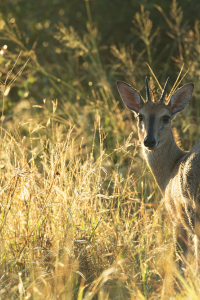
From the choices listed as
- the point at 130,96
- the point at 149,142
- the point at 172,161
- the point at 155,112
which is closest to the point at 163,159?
the point at 172,161

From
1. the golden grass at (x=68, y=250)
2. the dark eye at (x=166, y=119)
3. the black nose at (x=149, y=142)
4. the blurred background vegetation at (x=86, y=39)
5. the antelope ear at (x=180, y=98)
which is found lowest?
the golden grass at (x=68, y=250)

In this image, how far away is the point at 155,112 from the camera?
4586 millimetres

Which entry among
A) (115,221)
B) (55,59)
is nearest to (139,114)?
(115,221)

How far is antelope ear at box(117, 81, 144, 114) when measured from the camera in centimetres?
492

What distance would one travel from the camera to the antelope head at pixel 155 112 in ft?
14.4

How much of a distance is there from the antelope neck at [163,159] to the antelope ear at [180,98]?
1.24 ft

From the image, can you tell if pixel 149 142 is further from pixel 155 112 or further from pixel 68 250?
pixel 68 250

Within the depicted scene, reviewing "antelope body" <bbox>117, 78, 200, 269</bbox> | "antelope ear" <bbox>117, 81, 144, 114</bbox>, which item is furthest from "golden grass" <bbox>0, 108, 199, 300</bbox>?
"antelope ear" <bbox>117, 81, 144, 114</bbox>

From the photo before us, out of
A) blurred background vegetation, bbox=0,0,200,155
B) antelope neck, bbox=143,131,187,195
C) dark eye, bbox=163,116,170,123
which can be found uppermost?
blurred background vegetation, bbox=0,0,200,155

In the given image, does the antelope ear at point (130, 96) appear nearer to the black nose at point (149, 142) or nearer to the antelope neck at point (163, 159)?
the antelope neck at point (163, 159)

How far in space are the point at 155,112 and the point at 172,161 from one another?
0.55 metres

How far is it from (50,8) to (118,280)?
24.0 feet

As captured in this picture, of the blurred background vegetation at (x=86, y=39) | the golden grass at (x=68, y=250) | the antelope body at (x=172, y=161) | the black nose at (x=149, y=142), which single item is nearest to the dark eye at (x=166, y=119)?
the antelope body at (x=172, y=161)

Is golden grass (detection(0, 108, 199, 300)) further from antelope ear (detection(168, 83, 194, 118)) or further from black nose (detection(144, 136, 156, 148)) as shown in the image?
antelope ear (detection(168, 83, 194, 118))
